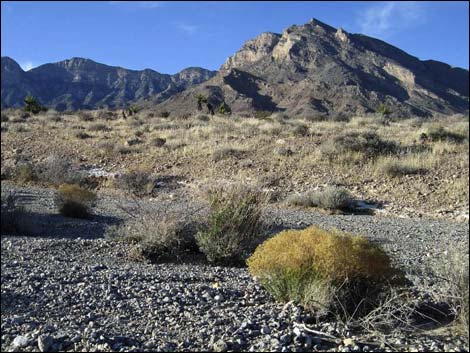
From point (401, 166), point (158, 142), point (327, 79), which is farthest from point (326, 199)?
point (327, 79)

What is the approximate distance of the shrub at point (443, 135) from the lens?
68.7 feet

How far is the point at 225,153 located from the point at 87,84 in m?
141

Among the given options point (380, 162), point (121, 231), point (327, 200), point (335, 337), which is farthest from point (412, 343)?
point (380, 162)

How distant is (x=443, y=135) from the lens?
21.6 meters

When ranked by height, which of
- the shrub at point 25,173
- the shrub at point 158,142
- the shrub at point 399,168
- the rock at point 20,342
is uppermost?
the shrub at point 158,142

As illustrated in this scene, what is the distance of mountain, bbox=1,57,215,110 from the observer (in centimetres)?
12875

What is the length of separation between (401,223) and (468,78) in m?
135

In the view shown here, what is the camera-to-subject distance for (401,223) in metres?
12.2

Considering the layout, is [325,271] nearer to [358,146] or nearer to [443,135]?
[358,146]

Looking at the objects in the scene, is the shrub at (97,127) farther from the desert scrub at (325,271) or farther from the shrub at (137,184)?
the desert scrub at (325,271)

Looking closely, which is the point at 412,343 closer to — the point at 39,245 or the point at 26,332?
the point at 26,332

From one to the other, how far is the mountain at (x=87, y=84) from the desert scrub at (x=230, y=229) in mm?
105149

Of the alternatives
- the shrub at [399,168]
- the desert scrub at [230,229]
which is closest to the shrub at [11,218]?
the desert scrub at [230,229]

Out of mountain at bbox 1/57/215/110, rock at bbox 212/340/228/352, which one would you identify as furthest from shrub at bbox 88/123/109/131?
mountain at bbox 1/57/215/110
